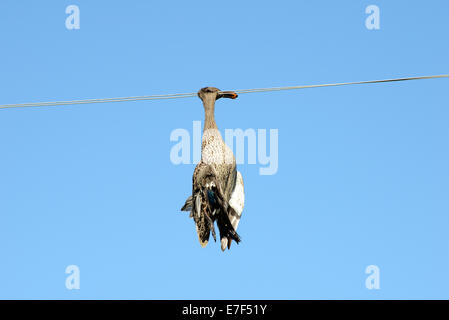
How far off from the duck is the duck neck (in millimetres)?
115

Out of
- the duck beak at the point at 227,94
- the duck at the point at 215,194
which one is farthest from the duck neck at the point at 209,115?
the duck beak at the point at 227,94

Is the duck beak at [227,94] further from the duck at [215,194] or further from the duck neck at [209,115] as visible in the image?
the duck at [215,194]

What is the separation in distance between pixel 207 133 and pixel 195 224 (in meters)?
2.29

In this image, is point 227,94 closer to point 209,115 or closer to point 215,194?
point 209,115

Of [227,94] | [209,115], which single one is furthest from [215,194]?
[227,94]

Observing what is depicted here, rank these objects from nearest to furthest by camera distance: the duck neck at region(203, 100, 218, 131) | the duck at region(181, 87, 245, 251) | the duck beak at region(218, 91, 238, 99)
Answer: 1. the duck at region(181, 87, 245, 251)
2. the duck neck at region(203, 100, 218, 131)
3. the duck beak at region(218, 91, 238, 99)

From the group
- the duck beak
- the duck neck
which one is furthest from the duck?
the duck beak

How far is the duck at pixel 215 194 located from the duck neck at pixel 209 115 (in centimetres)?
12

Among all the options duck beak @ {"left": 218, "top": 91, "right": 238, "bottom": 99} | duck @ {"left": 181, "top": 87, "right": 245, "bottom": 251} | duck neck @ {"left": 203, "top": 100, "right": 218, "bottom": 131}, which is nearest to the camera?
duck @ {"left": 181, "top": 87, "right": 245, "bottom": 251}

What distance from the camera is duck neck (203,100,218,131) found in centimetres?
2245

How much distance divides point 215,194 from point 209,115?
2230 millimetres

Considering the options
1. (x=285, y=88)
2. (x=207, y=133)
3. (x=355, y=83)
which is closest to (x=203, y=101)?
(x=207, y=133)

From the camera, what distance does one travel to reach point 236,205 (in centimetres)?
Answer: 2216

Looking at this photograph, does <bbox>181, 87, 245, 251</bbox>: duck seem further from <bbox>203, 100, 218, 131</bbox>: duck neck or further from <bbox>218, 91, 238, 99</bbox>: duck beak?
<bbox>218, 91, 238, 99</bbox>: duck beak
